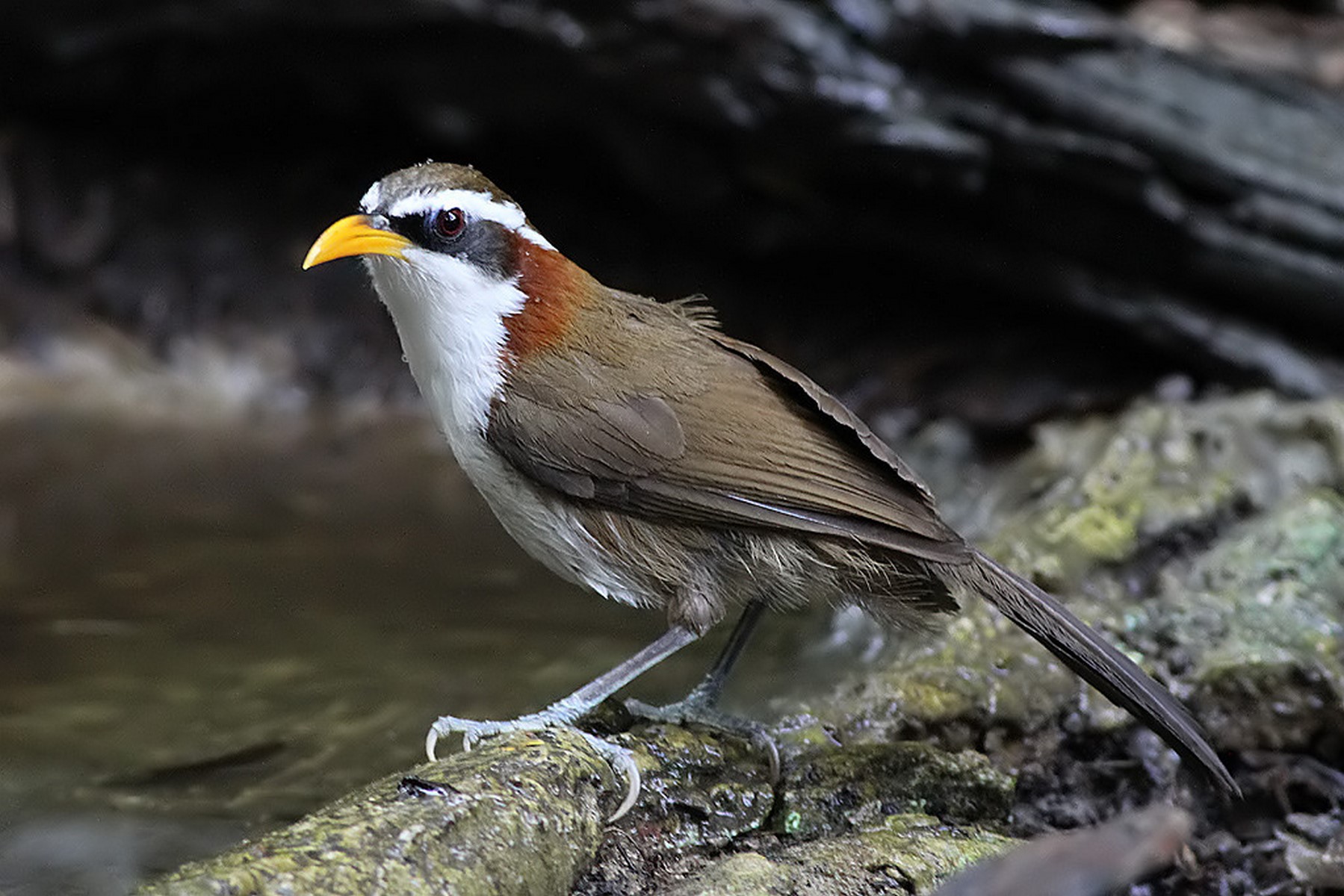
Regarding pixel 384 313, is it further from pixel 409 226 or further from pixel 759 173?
pixel 409 226

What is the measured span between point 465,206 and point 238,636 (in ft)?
7.61

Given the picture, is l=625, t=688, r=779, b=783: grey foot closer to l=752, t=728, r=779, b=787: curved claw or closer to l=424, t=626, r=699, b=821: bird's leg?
l=752, t=728, r=779, b=787: curved claw

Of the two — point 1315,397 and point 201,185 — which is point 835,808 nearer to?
point 1315,397

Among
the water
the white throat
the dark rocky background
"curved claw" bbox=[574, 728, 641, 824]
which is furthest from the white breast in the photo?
the dark rocky background

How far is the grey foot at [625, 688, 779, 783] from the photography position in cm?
338

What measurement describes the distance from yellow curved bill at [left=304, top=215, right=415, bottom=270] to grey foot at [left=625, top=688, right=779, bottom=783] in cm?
125

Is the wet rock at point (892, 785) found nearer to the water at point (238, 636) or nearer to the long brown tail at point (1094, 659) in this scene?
the long brown tail at point (1094, 659)

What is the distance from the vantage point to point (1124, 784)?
12.4ft

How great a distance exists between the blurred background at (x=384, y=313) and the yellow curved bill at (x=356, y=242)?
4.94 ft

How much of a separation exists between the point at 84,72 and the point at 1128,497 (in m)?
6.13

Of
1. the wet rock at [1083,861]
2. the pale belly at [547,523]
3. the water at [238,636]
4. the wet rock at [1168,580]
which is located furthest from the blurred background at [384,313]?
the wet rock at [1083,861]

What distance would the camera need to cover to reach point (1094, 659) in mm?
3164

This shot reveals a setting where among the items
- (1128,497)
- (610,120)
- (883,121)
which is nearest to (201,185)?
(610,120)

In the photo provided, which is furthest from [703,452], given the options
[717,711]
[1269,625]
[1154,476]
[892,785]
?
[1154,476]
